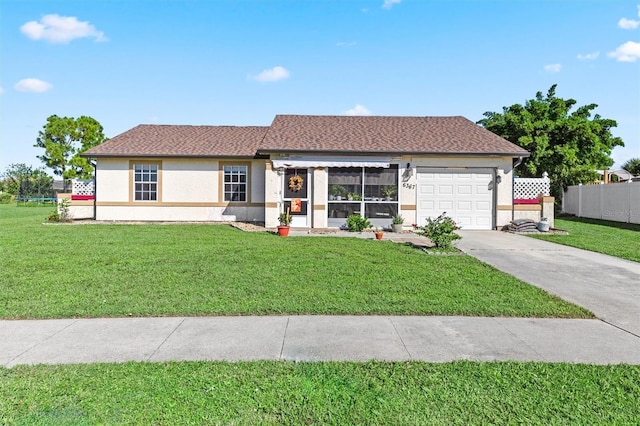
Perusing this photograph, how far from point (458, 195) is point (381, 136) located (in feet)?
14.6

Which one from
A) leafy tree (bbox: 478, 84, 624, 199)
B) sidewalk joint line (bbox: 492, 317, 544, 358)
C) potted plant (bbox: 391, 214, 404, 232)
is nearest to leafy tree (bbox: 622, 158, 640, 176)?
leafy tree (bbox: 478, 84, 624, 199)

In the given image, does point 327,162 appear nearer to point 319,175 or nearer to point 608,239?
point 319,175

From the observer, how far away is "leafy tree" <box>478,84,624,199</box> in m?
24.0

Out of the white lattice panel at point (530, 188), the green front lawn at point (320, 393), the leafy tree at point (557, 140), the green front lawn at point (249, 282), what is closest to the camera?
the green front lawn at point (320, 393)

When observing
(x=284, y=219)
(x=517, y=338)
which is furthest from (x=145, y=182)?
(x=517, y=338)

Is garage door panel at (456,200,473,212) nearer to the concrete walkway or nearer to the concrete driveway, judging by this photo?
the concrete driveway

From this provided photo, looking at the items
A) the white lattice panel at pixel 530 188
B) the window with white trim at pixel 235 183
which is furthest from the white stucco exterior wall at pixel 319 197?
the white lattice panel at pixel 530 188

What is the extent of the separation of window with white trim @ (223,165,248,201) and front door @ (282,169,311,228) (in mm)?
3560

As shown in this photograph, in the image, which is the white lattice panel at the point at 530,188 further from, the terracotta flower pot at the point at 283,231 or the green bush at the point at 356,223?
the terracotta flower pot at the point at 283,231

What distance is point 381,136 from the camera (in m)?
17.3

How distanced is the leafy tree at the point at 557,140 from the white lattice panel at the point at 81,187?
25.5 metres

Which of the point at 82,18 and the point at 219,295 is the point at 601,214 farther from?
the point at 82,18

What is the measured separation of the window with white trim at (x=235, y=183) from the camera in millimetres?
18406

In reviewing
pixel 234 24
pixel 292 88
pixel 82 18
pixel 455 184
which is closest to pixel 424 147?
pixel 455 184
